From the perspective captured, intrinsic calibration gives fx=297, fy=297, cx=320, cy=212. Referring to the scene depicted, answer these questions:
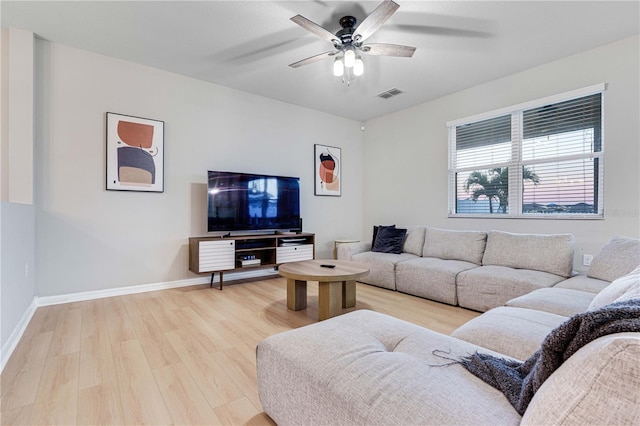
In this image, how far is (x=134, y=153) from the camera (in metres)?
3.46

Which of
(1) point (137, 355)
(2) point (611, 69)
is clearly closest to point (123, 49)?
(1) point (137, 355)

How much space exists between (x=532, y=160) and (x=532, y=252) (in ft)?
4.15

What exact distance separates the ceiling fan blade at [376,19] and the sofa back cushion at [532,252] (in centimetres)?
259

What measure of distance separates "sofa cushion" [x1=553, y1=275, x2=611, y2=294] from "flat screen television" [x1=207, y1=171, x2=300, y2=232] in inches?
125

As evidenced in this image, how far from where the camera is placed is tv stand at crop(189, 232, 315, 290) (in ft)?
11.7

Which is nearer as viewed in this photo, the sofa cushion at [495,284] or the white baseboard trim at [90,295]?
the white baseboard trim at [90,295]

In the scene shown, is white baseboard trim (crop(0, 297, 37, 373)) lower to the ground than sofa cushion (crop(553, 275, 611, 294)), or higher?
lower

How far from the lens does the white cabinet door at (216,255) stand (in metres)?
3.54

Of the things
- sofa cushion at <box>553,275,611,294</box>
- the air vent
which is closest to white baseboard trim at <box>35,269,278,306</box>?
the air vent

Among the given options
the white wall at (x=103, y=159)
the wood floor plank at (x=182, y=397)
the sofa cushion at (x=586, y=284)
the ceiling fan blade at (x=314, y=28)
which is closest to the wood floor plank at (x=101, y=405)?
the wood floor plank at (x=182, y=397)

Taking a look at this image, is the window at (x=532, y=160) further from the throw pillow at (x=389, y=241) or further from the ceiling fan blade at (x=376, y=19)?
the ceiling fan blade at (x=376, y=19)

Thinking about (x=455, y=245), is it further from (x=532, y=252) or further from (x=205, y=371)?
(x=205, y=371)

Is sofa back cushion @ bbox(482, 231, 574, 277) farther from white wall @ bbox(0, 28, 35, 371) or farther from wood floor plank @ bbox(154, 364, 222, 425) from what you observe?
white wall @ bbox(0, 28, 35, 371)

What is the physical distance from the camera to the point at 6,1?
243 centimetres
